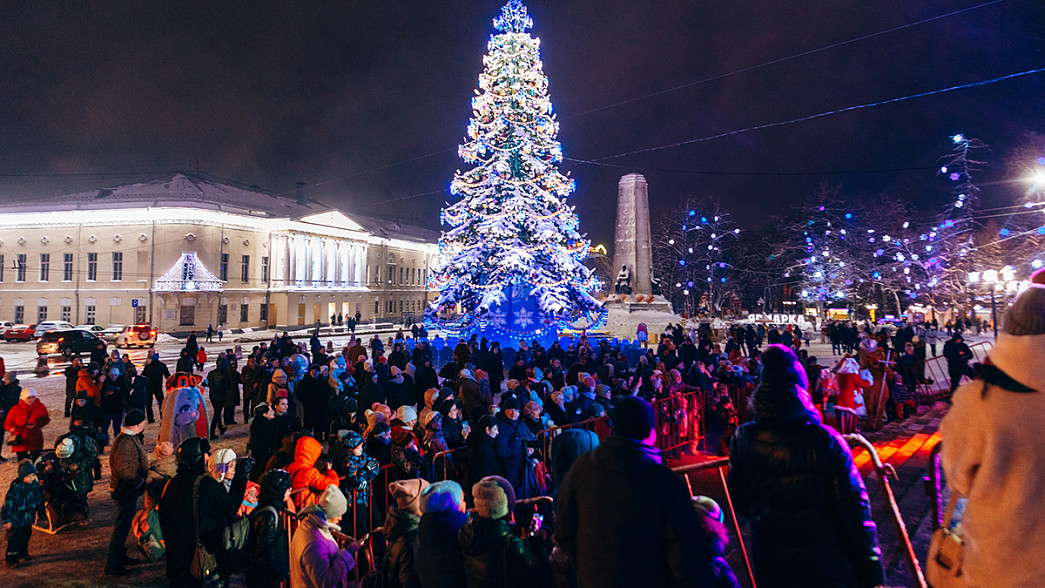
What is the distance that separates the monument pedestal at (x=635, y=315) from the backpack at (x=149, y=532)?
2706cm

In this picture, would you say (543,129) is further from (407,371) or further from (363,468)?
(363,468)

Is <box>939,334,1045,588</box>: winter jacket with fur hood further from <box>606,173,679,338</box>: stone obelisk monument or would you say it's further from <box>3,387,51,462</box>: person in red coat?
<box>606,173,679,338</box>: stone obelisk monument

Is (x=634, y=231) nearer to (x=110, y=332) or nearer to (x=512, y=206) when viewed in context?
(x=512, y=206)

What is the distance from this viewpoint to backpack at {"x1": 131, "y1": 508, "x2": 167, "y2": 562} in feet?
16.4

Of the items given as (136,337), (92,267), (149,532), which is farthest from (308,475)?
(92,267)

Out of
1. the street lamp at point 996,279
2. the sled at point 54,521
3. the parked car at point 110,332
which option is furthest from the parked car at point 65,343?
the street lamp at point 996,279

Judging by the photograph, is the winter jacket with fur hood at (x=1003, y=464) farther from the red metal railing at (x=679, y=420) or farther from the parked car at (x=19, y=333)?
the parked car at (x=19, y=333)

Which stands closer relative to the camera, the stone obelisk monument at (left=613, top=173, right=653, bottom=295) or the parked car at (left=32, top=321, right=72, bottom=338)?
the stone obelisk monument at (left=613, top=173, right=653, bottom=295)

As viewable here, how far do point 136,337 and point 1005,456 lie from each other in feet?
120

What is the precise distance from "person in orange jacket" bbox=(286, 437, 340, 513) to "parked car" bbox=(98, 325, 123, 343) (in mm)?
38531

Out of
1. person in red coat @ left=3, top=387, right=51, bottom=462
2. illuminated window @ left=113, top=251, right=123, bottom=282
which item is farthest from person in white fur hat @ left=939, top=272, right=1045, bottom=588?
illuminated window @ left=113, top=251, right=123, bottom=282

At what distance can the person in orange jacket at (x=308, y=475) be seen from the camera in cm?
474

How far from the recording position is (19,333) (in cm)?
3525

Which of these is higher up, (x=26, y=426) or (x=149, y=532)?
(x=26, y=426)
